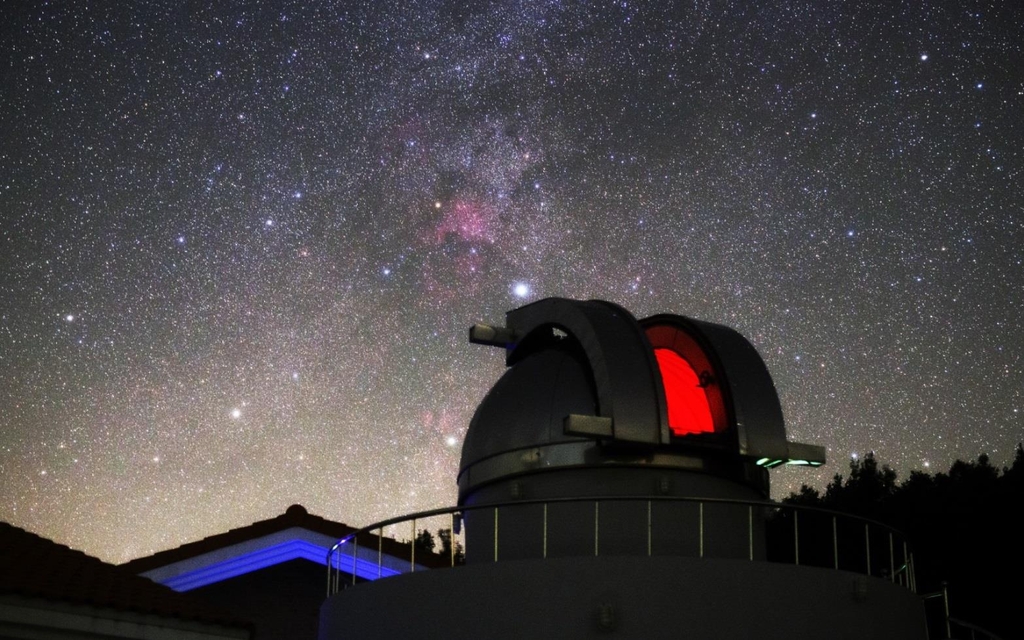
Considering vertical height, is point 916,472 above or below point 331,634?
above

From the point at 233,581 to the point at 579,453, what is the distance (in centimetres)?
540

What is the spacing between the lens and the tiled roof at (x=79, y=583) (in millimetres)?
9727

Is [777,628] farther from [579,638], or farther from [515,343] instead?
[515,343]

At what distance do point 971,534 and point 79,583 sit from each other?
19945 millimetres

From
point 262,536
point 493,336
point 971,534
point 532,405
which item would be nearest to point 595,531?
point 532,405

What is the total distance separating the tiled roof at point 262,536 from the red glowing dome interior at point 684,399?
384 cm

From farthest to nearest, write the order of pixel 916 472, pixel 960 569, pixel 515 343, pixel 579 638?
pixel 916 472, pixel 960 569, pixel 515 343, pixel 579 638

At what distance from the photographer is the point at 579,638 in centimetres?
947

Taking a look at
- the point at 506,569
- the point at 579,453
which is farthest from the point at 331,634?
the point at 579,453

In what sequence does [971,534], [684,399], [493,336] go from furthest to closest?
[971,534] → [493,336] → [684,399]

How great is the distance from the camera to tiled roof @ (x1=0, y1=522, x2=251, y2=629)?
973cm

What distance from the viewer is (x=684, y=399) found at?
38.4 feet

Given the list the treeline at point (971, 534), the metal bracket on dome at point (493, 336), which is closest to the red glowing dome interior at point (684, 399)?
the metal bracket on dome at point (493, 336)

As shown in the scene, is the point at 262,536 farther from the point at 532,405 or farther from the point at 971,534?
the point at 971,534
